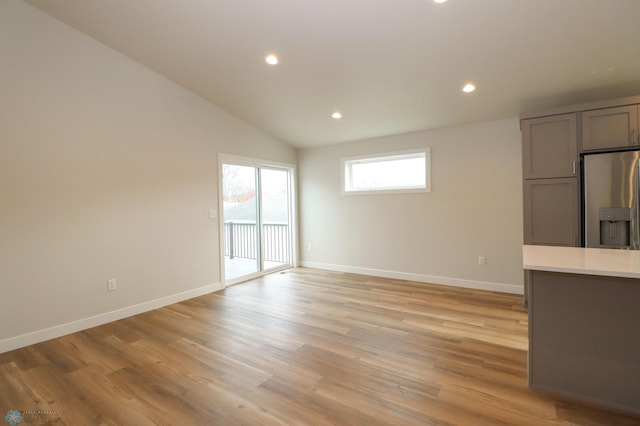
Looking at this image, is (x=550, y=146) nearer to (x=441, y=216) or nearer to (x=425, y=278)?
(x=441, y=216)

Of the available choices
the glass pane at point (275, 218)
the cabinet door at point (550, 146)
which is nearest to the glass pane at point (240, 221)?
the glass pane at point (275, 218)

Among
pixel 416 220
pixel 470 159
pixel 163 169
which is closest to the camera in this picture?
pixel 163 169

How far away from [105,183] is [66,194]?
1.21 feet

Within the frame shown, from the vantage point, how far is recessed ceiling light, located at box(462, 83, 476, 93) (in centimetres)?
336

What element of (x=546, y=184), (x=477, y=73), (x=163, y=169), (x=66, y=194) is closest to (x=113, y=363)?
(x=66, y=194)

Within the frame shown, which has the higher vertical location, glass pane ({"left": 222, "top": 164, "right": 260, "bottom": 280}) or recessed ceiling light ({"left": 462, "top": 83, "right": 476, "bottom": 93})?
recessed ceiling light ({"left": 462, "top": 83, "right": 476, "bottom": 93})

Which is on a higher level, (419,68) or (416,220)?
(419,68)

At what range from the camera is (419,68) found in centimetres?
315

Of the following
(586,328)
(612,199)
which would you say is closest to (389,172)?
(612,199)

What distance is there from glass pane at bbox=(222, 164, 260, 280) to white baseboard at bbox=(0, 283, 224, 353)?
0.79 m

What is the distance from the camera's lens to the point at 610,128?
304 cm

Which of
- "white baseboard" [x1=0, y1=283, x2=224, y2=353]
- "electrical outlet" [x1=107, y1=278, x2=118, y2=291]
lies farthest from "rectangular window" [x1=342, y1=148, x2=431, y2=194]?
"electrical outlet" [x1=107, y1=278, x2=118, y2=291]

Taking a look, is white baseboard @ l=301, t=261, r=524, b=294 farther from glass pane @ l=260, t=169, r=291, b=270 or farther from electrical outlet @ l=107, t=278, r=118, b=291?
electrical outlet @ l=107, t=278, r=118, b=291

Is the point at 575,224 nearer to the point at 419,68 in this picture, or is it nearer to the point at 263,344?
the point at 419,68
